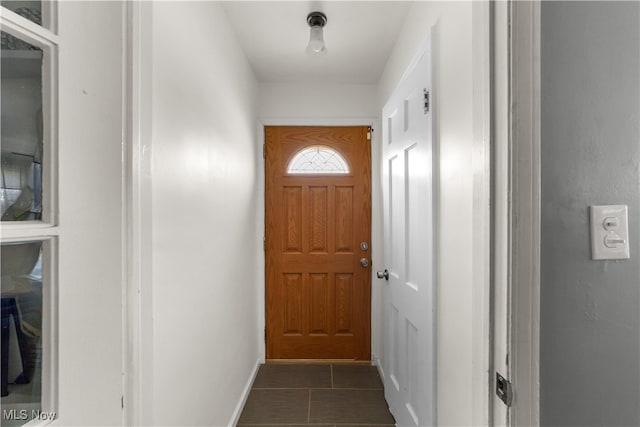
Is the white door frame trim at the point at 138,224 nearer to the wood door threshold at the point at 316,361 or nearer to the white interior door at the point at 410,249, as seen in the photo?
the white interior door at the point at 410,249

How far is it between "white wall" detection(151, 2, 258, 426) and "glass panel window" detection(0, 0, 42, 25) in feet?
1.37

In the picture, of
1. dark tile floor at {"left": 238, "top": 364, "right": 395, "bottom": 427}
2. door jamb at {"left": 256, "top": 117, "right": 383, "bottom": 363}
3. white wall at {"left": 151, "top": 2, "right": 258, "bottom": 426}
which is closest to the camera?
white wall at {"left": 151, "top": 2, "right": 258, "bottom": 426}

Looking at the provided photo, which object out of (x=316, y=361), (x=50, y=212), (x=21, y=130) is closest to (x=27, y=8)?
(x=21, y=130)

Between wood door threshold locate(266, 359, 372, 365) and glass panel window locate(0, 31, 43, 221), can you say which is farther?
wood door threshold locate(266, 359, 372, 365)

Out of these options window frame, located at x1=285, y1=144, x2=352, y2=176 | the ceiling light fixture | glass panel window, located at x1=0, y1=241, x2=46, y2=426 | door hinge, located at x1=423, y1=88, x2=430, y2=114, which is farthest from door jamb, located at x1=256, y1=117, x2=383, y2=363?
glass panel window, located at x1=0, y1=241, x2=46, y2=426

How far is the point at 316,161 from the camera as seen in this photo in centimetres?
274

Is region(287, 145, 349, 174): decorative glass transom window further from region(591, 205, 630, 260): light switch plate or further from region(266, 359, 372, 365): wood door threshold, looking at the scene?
region(591, 205, 630, 260): light switch plate

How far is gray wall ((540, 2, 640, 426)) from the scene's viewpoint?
622 millimetres

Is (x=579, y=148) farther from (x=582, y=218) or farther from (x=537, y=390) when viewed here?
(x=537, y=390)

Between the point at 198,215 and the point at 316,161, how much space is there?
4.96 ft

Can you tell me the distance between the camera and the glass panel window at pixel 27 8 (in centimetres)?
51

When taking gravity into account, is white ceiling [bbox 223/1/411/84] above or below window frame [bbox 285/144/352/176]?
above

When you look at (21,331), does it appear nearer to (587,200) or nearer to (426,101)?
(587,200)

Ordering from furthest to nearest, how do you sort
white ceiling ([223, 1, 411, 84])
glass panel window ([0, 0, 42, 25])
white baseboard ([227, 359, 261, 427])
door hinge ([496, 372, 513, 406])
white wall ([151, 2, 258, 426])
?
white baseboard ([227, 359, 261, 427]) → white ceiling ([223, 1, 411, 84]) → white wall ([151, 2, 258, 426]) → door hinge ([496, 372, 513, 406]) → glass panel window ([0, 0, 42, 25])
